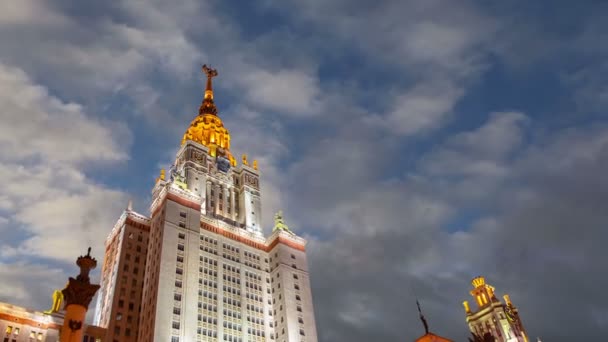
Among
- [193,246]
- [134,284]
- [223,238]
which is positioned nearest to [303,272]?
[223,238]

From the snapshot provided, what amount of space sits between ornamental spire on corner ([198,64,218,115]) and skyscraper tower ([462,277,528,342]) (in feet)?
318

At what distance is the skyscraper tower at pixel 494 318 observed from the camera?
108188 millimetres

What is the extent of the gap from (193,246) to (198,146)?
39.0m

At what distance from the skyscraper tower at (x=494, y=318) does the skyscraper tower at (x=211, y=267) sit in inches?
1510

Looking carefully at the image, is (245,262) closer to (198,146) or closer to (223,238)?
(223,238)

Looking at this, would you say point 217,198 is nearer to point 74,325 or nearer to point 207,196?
point 207,196

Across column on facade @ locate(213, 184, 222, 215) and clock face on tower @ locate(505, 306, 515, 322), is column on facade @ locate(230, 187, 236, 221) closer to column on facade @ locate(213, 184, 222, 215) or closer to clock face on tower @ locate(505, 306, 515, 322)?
column on facade @ locate(213, 184, 222, 215)

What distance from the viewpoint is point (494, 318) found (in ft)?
366

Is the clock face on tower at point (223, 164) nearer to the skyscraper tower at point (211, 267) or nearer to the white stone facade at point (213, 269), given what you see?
the skyscraper tower at point (211, 267)

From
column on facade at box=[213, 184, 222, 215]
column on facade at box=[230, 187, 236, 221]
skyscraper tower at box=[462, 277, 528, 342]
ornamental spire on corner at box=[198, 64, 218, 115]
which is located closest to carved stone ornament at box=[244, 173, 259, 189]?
column on facade at box=[230, 187, 236, 221]

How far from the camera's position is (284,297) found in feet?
375

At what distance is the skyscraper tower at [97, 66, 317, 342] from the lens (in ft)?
320

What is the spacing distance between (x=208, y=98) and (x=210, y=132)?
18.4 meters

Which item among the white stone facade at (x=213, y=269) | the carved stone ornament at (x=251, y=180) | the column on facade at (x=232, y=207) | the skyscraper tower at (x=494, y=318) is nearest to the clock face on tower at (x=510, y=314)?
the skyscraper tower at (x=494, y=318)
